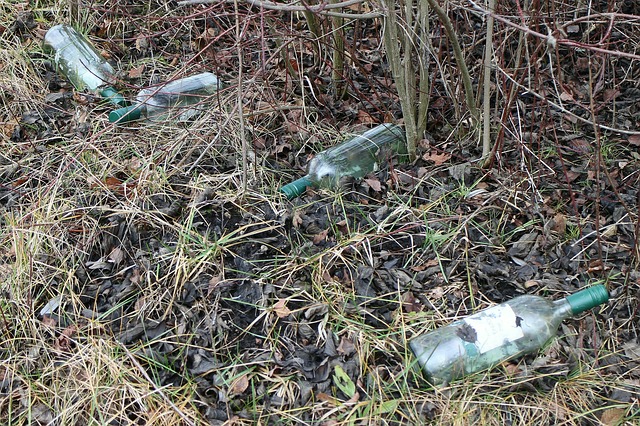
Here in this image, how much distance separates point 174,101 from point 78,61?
25.0 inches

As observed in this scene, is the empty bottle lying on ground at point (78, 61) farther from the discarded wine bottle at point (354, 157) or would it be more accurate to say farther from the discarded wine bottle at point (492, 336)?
the discarded wine bottle at point (492, 336)

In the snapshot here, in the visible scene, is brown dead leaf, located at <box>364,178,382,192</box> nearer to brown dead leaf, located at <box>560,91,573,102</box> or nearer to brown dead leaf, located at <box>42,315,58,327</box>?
brown dead leaf, located at <box>560,91,573,102</box>

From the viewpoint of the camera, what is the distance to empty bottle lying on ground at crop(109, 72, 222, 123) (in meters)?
3.05

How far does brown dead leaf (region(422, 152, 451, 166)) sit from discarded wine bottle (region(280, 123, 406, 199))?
0.37 feet

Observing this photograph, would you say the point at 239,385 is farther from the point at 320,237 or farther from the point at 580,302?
the point at 580,302

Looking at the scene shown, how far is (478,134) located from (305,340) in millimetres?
1211

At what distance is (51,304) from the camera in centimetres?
237

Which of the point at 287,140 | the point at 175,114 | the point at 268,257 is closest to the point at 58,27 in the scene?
the point at 175,114

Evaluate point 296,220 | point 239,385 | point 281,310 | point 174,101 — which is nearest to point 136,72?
point 174,101

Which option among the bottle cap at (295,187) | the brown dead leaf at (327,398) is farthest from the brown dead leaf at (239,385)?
the bottle cap at (295,187)

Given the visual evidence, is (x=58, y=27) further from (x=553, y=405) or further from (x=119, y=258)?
(x=553, y=405)

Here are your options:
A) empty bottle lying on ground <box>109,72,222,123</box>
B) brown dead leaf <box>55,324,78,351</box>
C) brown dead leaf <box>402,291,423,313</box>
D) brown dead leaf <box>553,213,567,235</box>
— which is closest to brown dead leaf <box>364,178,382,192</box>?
brown dead leaf <box>402,291,423,313</box>

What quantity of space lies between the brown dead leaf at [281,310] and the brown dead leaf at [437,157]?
0.95m

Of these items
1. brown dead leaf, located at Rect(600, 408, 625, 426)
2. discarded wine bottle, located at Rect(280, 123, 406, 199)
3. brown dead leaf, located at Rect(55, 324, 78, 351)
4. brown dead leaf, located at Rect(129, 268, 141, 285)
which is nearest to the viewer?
brown dead leaf, located at Rect(600, 408, 625, 426)
